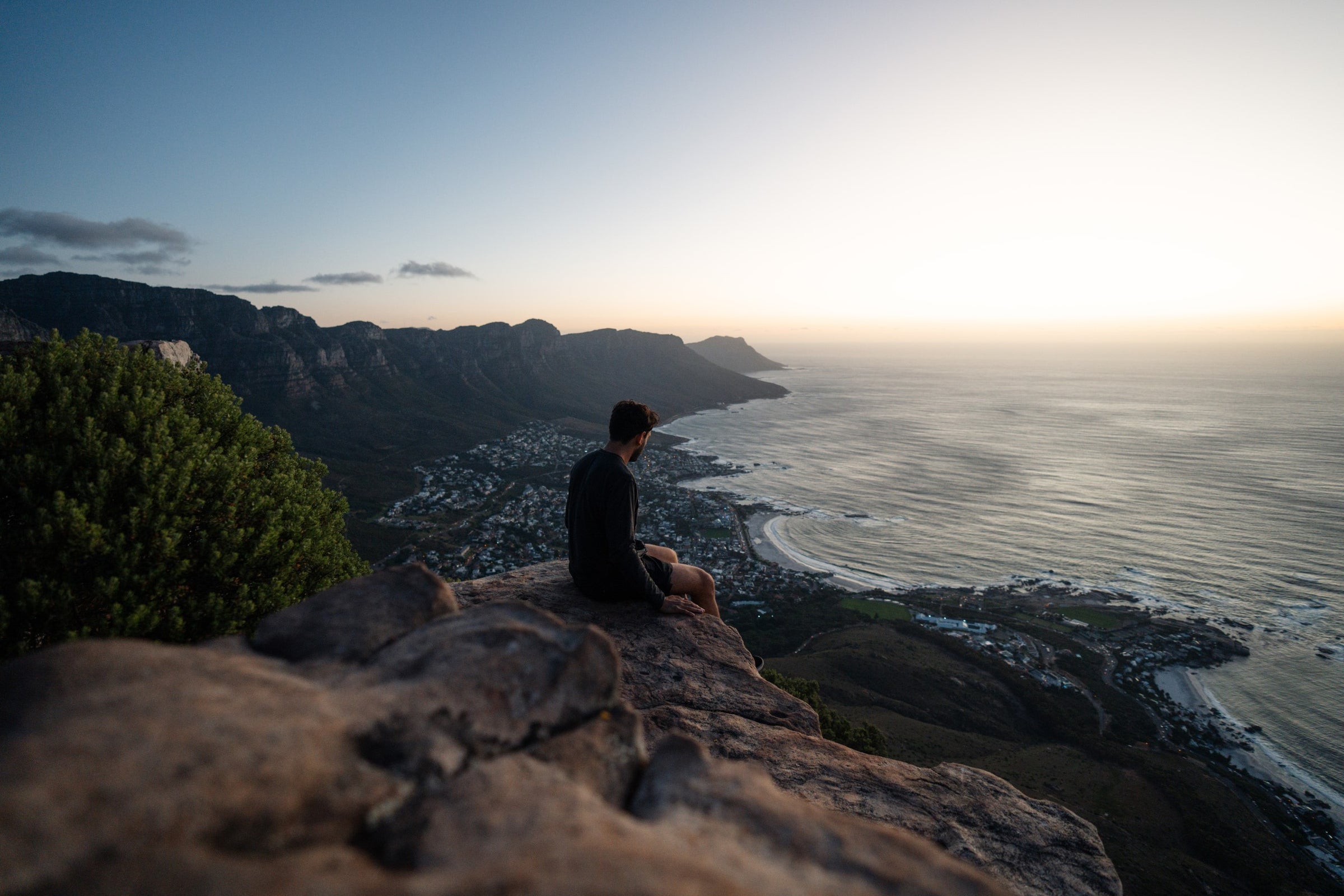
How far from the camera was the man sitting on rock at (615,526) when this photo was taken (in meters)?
7.71

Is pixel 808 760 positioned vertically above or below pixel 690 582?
below

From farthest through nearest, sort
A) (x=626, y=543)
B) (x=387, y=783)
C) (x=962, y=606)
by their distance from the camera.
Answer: (x=962, y=606)
(x=626, y=543)
(x=387, y=783)

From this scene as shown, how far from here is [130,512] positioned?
29.5 feet

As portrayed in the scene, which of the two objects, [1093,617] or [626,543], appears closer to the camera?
[626,543]

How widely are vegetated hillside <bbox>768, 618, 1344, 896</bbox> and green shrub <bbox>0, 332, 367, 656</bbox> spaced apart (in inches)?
1061

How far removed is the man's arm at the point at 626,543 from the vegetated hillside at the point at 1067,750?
22729 mm

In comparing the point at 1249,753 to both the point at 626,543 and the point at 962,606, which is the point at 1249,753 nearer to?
the point at 962,606

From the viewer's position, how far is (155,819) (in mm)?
2223

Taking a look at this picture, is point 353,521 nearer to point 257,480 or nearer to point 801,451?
point 257,480

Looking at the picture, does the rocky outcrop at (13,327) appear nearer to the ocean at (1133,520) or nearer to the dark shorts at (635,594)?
the dark shorts at (635,594)

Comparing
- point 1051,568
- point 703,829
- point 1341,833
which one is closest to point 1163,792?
point 1341,833

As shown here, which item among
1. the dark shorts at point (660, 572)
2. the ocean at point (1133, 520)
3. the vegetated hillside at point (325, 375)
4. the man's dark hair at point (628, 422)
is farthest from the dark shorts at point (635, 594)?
the vegetated hillside at point (325, 375)

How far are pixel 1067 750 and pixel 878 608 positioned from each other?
65.2ft

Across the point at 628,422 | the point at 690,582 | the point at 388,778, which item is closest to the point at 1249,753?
the point at 690,582
